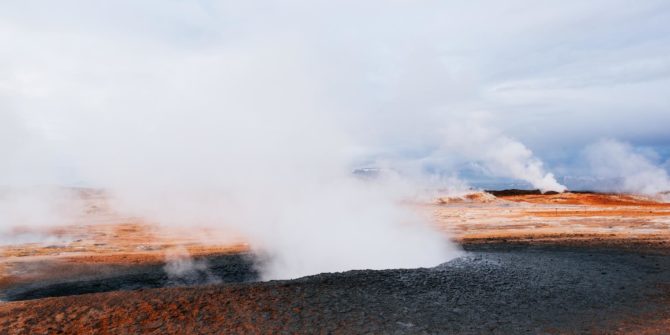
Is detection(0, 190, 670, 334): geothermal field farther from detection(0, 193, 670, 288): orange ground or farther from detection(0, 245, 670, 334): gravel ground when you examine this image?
detection(0, 193, 670, 288): orange ground

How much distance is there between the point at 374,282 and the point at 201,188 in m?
28.1

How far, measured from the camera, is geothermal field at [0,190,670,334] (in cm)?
892

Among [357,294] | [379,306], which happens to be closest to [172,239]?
[357,294]

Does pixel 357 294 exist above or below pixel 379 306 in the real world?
above

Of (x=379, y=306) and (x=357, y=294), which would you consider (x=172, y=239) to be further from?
(x=379, y=306)

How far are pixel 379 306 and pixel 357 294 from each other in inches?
34.0

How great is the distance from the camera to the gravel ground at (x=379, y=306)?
881cm

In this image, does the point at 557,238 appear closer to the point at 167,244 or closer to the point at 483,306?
the point at 483,306

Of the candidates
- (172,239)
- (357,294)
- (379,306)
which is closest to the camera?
(379,306)

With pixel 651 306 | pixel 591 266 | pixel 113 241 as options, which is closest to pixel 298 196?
pixel 113 241

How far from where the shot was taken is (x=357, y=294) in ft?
35.0

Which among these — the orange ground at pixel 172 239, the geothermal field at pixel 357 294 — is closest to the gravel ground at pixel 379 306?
the geothermal field at pixel 357 294

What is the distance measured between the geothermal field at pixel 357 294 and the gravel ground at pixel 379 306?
0.03 meters

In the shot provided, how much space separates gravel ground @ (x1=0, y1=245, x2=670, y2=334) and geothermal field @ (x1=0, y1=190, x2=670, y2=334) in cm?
3
